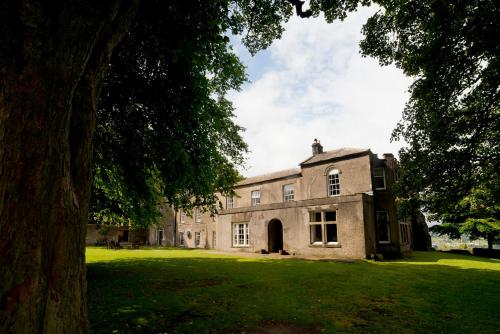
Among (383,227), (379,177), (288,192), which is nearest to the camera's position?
(383,227)

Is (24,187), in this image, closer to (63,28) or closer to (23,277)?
(23,277)

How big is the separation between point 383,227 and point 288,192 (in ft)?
32.1

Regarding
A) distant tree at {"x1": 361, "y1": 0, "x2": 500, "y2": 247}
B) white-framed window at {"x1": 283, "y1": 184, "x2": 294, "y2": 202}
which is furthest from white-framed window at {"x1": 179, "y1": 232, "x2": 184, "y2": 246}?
distant tree at {"x1": 361, "y1": 0, "x2": 500, "y2": 247}

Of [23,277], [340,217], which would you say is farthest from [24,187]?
[340,217]

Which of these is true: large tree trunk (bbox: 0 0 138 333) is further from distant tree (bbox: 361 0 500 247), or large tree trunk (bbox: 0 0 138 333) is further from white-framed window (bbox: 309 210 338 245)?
white-framed window (bbox: 309 210 338 245)

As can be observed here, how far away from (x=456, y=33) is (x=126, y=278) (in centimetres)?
1449

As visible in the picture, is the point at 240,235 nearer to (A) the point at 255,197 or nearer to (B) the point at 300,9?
(A) the point at 255,197

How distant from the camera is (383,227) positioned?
22.4 meters

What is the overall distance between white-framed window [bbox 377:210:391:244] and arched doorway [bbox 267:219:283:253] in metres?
8.63

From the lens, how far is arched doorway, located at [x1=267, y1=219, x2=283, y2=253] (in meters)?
25.6

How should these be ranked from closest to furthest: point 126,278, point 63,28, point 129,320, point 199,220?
point 63,28, point 129,320, point 126,278, point 199,220

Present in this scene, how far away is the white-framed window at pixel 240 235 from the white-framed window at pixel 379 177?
11.9 m

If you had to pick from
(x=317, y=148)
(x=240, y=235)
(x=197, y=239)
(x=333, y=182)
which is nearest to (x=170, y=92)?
(x=333, y=182)

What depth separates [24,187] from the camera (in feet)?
10.5
